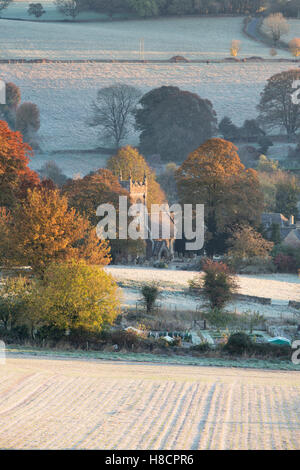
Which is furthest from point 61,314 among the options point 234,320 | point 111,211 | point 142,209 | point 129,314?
point 142,209

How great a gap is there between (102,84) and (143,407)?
110m

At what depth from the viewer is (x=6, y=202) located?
1847 inches

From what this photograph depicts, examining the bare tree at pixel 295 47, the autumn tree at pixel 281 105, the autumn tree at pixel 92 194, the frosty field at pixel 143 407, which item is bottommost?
the frosty field at pixel 143 407

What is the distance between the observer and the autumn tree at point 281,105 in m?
112

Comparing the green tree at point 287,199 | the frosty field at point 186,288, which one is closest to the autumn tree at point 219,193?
the frosty field at point 186,288

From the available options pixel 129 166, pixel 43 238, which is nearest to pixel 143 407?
pixel 43 238

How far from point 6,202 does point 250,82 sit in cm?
9177

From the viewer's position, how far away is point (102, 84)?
12938 cm

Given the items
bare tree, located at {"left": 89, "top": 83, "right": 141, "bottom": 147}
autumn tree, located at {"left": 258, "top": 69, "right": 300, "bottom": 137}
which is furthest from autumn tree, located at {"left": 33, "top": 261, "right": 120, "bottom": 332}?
autumn tree, located at {"left": 258, "top": 69, "right": 300, "bottom": 137}

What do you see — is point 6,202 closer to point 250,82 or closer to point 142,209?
point 142,209

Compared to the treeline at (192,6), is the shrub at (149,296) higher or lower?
lower

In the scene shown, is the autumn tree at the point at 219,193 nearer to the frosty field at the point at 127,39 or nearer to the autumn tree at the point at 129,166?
the autumn tree at the point at 129,166

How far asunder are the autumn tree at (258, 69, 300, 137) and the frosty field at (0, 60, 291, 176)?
6.63 m

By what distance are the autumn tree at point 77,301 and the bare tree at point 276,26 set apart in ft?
408
